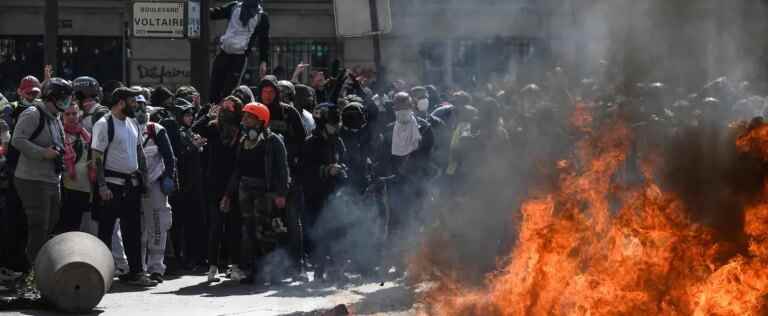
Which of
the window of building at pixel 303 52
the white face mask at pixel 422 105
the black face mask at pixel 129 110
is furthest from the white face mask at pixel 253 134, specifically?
the window of building at pixel 303 52

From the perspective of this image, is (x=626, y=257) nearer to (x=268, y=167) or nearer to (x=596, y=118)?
(x=596, y=118)

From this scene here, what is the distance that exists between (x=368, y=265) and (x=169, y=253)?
229cm

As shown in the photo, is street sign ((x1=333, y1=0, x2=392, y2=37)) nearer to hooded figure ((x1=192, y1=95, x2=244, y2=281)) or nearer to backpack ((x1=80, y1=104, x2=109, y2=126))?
hooded figure ((x1=192, y1=95, x2=244, y2=281))

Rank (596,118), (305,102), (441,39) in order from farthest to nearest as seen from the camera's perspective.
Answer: (441,39) → (305,102) → (596,118)

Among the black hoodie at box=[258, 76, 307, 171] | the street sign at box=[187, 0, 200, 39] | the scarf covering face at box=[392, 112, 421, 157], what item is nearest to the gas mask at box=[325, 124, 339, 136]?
the black hoodie at box=[258, 76, 307, 171]

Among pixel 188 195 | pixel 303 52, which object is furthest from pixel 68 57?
pixel 188 195

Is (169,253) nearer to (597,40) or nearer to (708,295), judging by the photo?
(597,40)

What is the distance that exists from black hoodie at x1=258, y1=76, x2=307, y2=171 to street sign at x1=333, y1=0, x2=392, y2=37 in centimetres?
226

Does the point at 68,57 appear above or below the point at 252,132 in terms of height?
above

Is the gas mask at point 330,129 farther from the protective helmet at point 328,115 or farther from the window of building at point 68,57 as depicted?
the window of building at point 68,57

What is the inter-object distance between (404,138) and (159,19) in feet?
13.3

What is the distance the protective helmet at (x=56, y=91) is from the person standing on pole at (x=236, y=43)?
9.50ft

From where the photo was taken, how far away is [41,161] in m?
10.0

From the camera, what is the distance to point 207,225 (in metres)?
12.5
